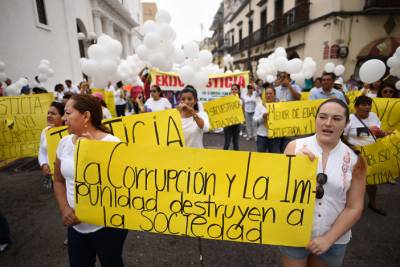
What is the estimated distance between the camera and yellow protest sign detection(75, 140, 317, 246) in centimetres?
154

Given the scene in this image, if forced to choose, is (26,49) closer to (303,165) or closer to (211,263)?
(211,263)

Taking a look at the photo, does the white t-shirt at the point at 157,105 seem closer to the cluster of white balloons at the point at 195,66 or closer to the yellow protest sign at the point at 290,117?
the cluster of white balloons at the point at 195,66

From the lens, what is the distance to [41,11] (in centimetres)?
1166

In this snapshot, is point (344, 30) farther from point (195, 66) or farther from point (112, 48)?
point (112, 48)

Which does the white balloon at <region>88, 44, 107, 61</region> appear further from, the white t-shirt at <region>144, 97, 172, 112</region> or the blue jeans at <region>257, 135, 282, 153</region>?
the blue jeans at <region>257, 135, 282, 153</region>

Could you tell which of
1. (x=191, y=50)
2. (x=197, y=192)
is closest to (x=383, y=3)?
(x=191, y=50)

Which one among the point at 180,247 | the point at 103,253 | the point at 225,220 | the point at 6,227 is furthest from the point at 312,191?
the point at 6,227

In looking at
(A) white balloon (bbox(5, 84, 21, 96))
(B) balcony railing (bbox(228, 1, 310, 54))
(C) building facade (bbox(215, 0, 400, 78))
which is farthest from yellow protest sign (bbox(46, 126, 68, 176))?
(B) balcony railing (bbox(228, 1, 310, 54))

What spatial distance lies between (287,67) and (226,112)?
210cm

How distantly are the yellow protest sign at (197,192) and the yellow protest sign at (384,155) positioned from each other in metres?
1.96

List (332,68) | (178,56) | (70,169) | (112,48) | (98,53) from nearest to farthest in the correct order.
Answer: (70,169), (98,53), (112,48), (178,56), (332,68)

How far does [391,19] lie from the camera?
11.5 meters

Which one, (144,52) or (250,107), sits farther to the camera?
(250,107)

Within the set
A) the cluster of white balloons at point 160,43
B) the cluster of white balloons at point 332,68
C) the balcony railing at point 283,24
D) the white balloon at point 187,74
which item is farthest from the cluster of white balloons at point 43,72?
the balcony railing at point 283,24
